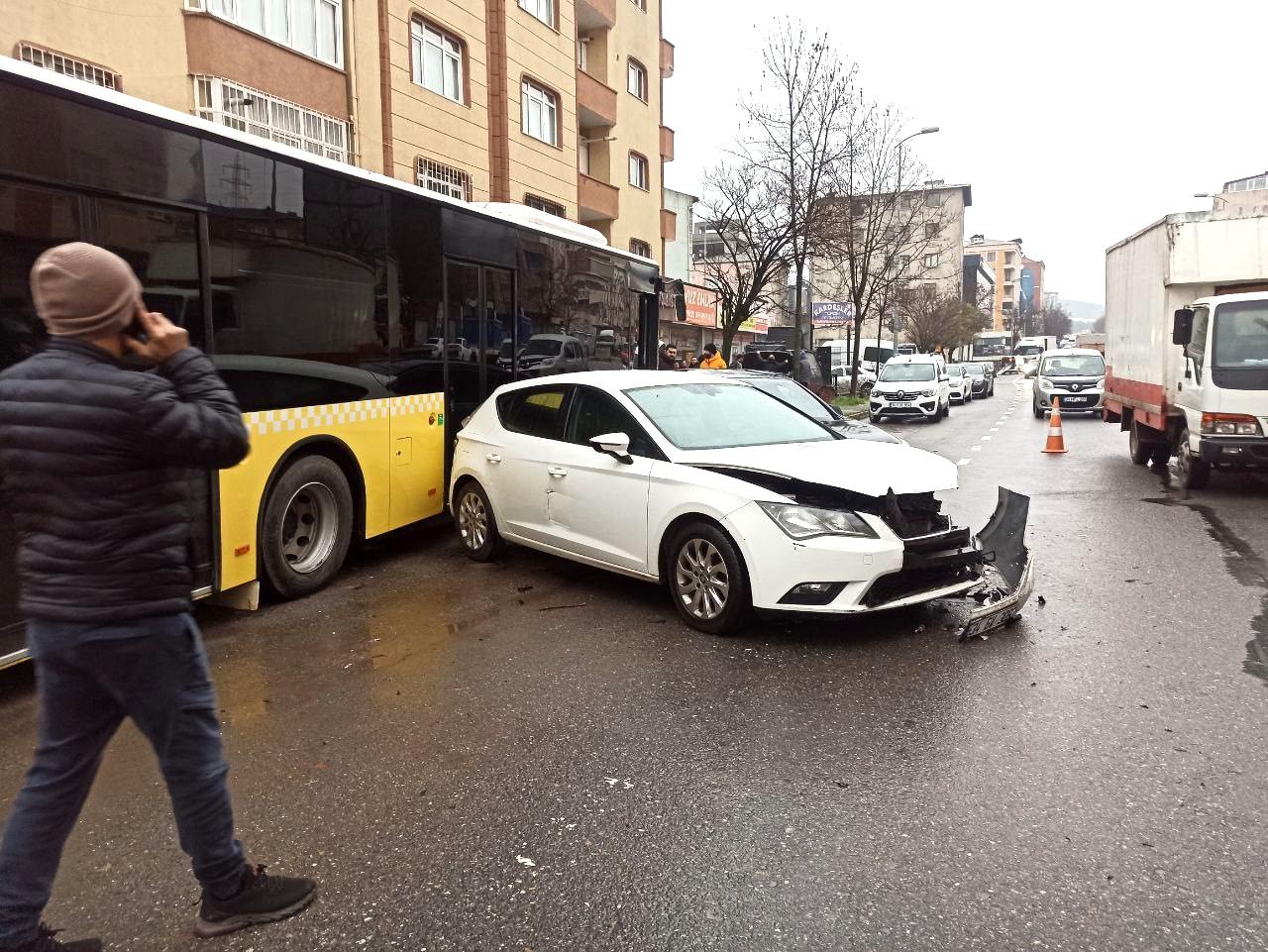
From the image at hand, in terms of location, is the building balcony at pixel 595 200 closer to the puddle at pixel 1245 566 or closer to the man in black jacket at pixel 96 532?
the puddle at pixel 1245 566

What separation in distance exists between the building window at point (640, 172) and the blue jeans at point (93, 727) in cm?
Result: 2926

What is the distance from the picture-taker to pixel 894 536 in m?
5.44

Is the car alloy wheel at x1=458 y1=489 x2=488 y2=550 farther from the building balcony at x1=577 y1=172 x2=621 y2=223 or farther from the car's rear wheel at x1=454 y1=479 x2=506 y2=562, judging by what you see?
the building balcony at x1=577 y1=172 x2=621 y2=223

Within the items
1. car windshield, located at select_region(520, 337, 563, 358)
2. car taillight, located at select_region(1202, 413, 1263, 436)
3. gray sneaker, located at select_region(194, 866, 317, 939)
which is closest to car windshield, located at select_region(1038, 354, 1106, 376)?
car taillight, located at select_region(1202, 413, 1263, 436)

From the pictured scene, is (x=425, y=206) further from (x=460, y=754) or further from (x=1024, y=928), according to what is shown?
(x=1024, y=928)

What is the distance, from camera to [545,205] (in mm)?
24609

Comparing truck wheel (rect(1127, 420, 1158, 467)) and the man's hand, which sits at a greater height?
the man's hand

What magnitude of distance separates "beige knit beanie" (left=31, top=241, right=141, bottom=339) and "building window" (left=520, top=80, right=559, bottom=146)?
22.4 m

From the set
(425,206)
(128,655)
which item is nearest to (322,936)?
(128,655)

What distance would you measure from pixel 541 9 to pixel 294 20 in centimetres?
992

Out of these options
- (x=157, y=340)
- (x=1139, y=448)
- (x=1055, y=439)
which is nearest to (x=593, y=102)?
(x=1055, y=439)

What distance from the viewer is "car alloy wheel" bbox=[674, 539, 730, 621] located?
18.6 ft

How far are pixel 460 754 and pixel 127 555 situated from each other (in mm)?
1979

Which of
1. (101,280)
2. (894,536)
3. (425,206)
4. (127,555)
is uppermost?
(425,206)
